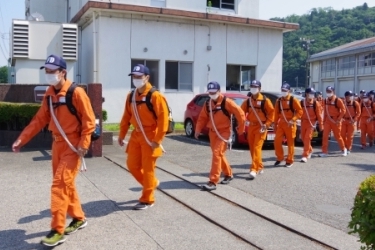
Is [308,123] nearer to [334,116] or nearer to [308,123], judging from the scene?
[308,123]

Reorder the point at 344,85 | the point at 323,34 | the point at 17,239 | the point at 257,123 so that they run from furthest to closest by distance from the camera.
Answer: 1. the point at 323,34
2. the point at 344,85
3. the point at 257,123
4. the point at 17,239

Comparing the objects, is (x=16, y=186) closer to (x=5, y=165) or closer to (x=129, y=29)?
(x=5, y=165)

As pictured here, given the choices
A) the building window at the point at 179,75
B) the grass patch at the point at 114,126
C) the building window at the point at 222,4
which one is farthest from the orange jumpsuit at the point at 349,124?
the building window at the point at 222,4

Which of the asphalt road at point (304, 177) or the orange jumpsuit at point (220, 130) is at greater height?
the orange jumpsuit at point (220, 130)

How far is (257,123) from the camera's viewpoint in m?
9.95

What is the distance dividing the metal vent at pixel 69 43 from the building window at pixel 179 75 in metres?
4.24

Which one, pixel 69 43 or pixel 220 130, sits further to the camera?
pixel 69 43

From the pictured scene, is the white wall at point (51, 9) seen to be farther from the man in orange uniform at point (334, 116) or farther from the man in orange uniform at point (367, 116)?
the man in orange uniform at point (334, 116)

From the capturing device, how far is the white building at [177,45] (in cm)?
1983

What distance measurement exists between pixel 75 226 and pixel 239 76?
698 inches

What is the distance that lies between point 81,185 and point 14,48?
1096 cm

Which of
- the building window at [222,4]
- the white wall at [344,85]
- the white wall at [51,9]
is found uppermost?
the white wall at [51,9]

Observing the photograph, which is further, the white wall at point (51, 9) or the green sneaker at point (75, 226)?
the white wall at point (51, 9)

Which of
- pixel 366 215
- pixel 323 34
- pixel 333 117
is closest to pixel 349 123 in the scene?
pixel 333 117
